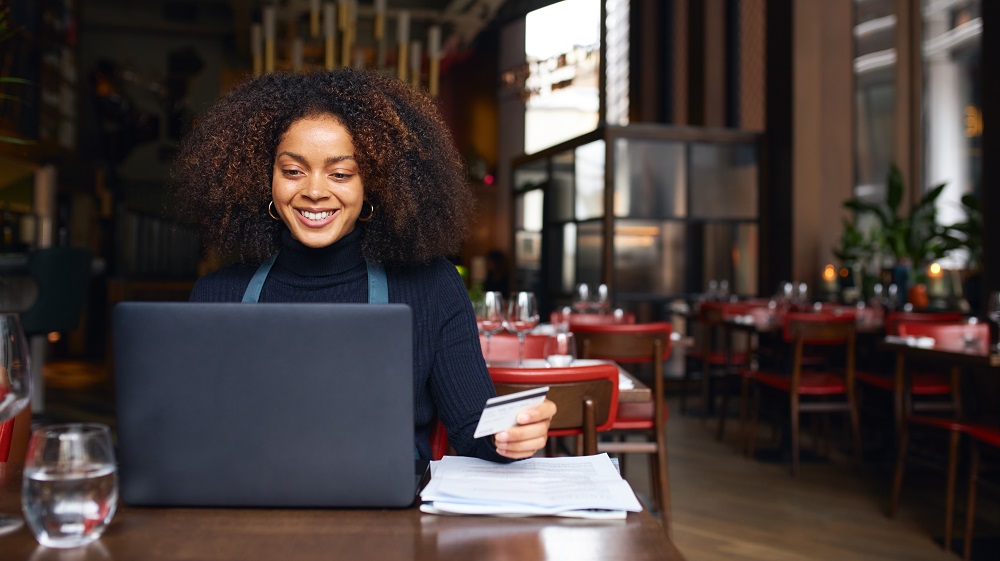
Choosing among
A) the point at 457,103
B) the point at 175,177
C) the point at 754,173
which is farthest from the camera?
the point at 457,103

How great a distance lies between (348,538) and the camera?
760 mm

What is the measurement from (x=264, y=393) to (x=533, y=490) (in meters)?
0.30

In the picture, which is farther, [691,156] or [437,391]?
[691,156]

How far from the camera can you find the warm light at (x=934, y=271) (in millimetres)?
5650

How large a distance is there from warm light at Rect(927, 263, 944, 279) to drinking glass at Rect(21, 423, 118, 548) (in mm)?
5915

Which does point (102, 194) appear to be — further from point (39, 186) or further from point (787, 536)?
point (787, 536)

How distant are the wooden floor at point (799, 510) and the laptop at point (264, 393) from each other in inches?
95.8

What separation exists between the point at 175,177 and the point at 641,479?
3169 millimetres

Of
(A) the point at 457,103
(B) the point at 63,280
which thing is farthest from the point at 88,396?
(A) the point at 457,103

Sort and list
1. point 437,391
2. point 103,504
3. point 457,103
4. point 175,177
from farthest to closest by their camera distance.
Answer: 1. point 457,103
2. point 175,177
3. point 437,391
4. point 103,504

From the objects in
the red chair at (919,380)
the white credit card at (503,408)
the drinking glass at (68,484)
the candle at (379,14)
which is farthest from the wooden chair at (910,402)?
the candle at (379,14)

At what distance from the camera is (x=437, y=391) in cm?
131

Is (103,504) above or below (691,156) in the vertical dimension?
below

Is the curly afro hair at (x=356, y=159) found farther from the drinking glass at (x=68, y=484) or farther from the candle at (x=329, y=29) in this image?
the candle at (x=329, y=29)
